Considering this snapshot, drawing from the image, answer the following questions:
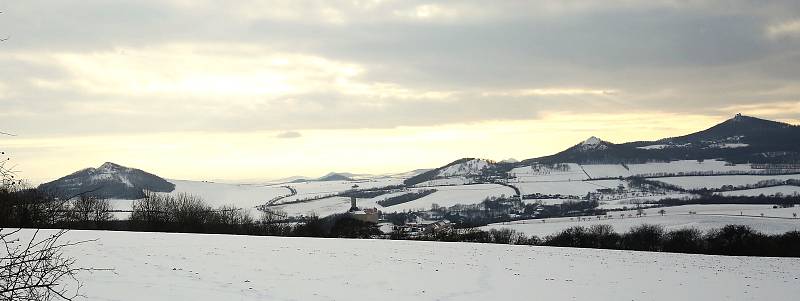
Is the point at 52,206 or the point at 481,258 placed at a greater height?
the point at 52,206

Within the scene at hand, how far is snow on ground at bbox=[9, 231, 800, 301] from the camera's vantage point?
16.7 m

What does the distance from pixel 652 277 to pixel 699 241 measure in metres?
60.5

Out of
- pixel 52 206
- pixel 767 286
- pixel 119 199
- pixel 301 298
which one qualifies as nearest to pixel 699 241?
pixel 767 286

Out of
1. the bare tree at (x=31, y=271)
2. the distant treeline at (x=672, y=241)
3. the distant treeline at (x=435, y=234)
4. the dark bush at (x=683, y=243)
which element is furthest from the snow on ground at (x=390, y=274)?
the dark bush at (x=683, y=243)

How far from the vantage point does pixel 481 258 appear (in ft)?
104

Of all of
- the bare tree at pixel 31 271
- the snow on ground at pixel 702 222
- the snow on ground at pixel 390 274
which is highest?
the bare tree at pixel 31 271

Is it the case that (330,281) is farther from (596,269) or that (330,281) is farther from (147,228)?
(147,228)

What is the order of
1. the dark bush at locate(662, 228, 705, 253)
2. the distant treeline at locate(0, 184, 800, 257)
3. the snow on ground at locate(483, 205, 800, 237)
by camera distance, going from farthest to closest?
1. the snow on ground at locate(483, 205, 800, 237)
2. the dark bush at locate(662, 228, 705, 253)
3. the distant treeline at locate(0, 184, 800, 257)

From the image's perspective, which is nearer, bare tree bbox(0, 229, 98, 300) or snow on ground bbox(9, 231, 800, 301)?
bare tree bbox(0, 229, 98, 300)

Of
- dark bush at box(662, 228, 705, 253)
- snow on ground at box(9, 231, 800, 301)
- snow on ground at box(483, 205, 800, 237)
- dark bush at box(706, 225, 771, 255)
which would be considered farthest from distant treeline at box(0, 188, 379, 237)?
dark bush at box(706, 225, 771, 255)

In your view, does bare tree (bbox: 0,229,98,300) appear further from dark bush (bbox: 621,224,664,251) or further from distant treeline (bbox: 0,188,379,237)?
dark bush (bbox: 621,224,664,251)

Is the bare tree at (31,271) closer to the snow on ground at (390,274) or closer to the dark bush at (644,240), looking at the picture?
the snow on ground at (390,274)

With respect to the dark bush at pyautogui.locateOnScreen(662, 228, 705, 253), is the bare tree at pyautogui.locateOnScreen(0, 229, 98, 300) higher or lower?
higher

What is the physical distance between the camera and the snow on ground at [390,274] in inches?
659
